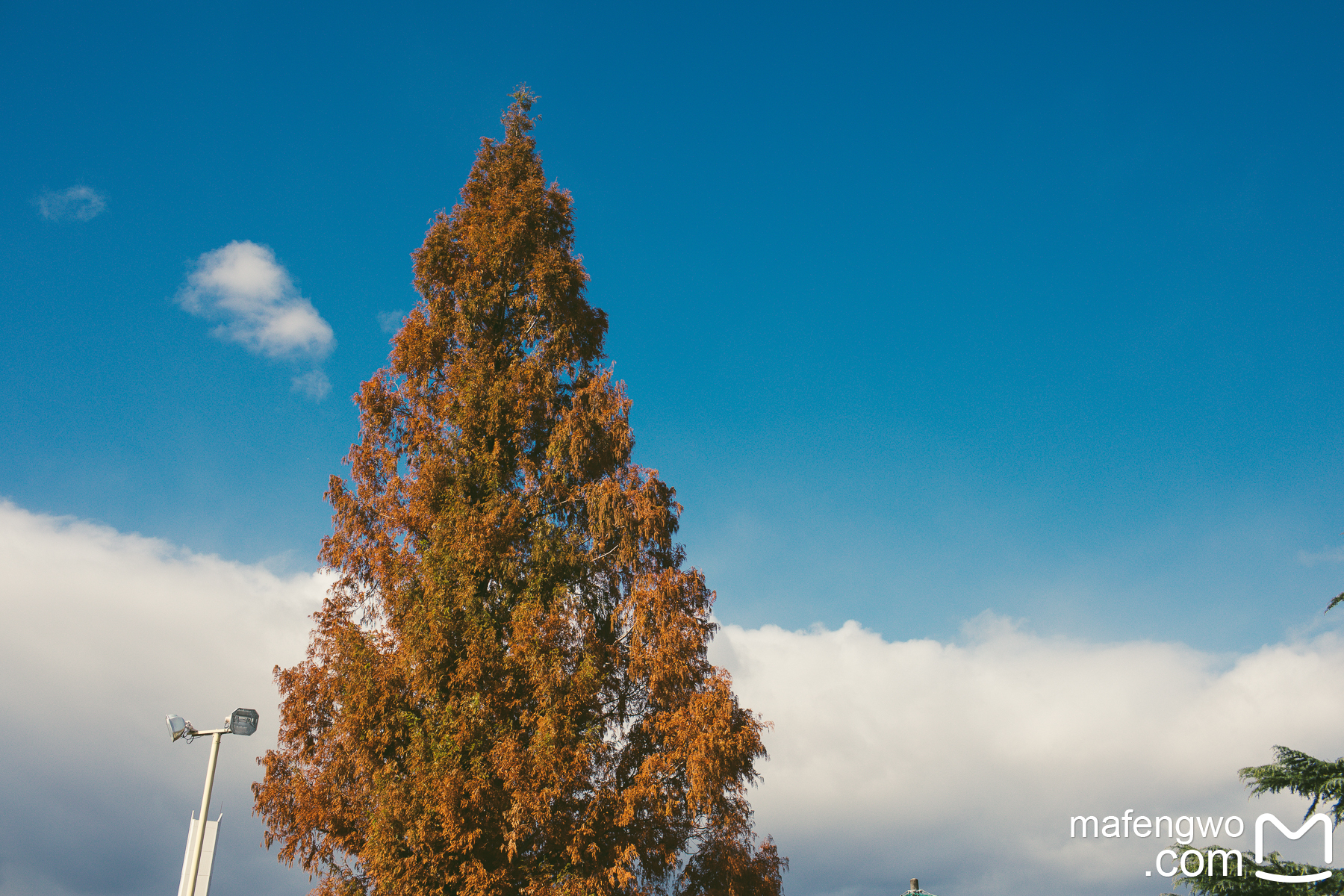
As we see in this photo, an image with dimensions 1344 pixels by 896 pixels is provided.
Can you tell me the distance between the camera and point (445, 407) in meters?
14.6

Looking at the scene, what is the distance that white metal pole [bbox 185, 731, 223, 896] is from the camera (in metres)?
12.9

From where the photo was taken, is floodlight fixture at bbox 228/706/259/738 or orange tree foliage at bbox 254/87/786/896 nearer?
orange tree foliage at bbox 254/87/786/896

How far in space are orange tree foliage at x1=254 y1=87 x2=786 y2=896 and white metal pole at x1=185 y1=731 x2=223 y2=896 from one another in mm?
1809

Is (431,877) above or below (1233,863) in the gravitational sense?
below

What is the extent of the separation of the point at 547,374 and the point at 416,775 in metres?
6.54

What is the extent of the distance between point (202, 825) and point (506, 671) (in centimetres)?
532

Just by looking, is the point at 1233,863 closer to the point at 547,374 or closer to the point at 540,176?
the point at 547,374

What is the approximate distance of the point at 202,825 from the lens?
43.8ft

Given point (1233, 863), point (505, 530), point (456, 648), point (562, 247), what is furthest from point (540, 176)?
point (1233, 863)

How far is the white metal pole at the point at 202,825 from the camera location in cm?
1294

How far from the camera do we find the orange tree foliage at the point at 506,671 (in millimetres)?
11758

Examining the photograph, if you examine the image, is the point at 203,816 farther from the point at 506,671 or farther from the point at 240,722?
the point at 506,671

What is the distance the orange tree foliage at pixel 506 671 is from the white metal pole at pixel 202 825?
181cm

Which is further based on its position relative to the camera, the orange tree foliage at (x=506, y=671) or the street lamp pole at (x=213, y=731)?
the street lamp pole at (x=213, y=731)
